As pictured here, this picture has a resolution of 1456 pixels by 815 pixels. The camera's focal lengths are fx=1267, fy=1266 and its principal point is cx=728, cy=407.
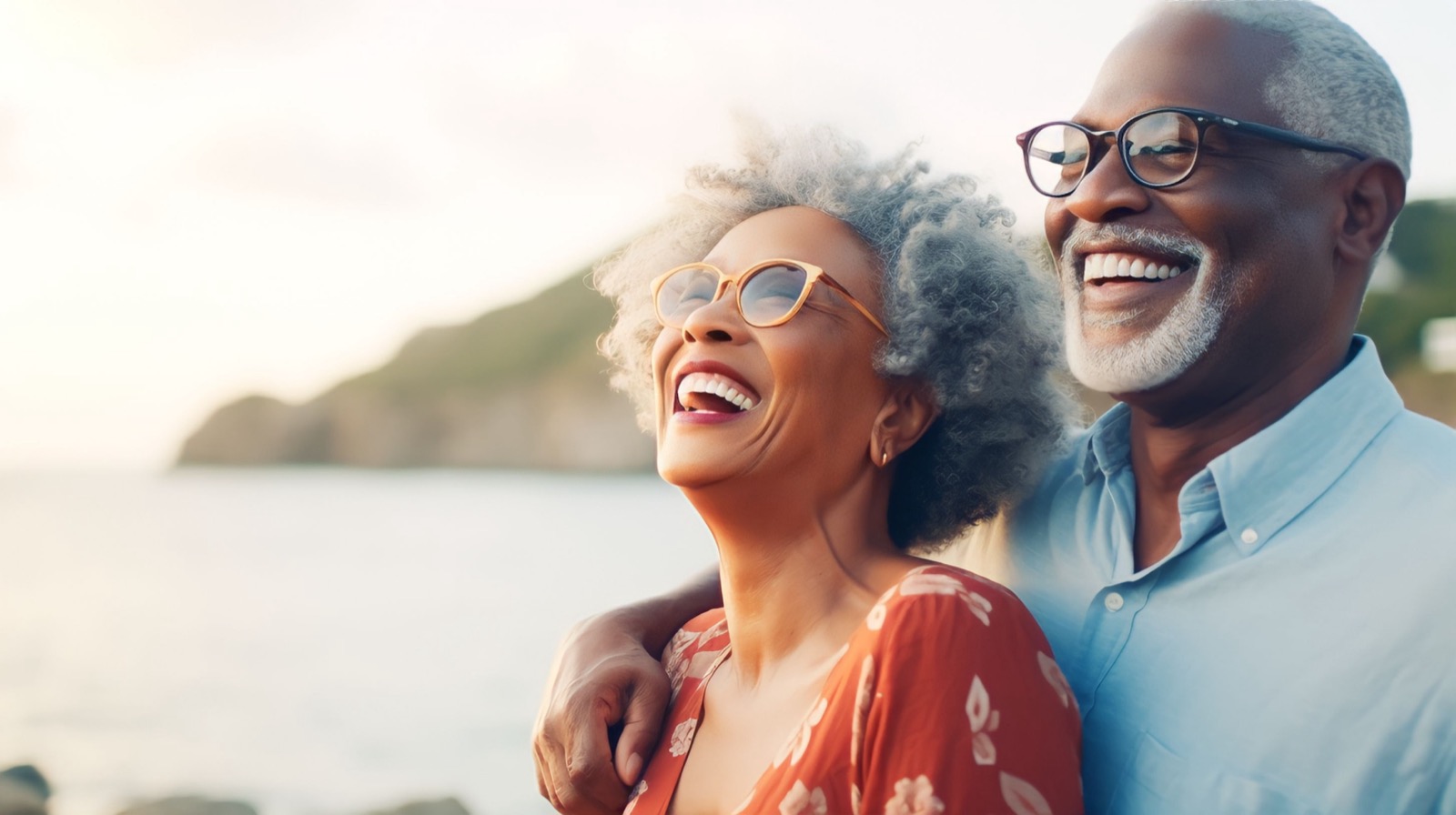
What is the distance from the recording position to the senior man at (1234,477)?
2064 mm

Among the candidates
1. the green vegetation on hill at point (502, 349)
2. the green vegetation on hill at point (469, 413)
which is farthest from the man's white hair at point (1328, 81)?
the green vegetation on hill at point (502, 349)

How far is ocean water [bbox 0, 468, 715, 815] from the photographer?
22.2 meters

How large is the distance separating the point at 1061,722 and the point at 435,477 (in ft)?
200

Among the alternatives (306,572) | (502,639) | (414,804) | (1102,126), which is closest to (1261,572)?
(1102,126)

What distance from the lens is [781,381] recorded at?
2.33 metres

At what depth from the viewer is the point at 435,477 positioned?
2408 inches

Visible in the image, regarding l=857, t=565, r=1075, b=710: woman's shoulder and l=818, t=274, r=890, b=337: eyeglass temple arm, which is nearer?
l=857, t=565, r=1075, b=710: woman's shoulder

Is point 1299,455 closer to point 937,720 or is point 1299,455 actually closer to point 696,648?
point 937,720

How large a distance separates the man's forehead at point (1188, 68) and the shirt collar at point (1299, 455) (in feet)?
1.76

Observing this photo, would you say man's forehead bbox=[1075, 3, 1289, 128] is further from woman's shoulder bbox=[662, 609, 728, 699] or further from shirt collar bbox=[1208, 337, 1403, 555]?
woman's shoulder bbox=[662, 609, 728, 699]

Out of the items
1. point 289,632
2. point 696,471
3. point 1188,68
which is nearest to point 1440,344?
point 289,632

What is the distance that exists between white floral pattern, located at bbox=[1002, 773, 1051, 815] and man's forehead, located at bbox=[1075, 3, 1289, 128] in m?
1.35

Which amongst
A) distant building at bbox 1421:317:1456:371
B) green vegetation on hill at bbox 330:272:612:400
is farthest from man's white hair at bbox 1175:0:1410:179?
green vegetation on hill at bbox 330:272:612:400

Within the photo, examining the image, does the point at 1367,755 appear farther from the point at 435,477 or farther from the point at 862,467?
the point at 435,477
